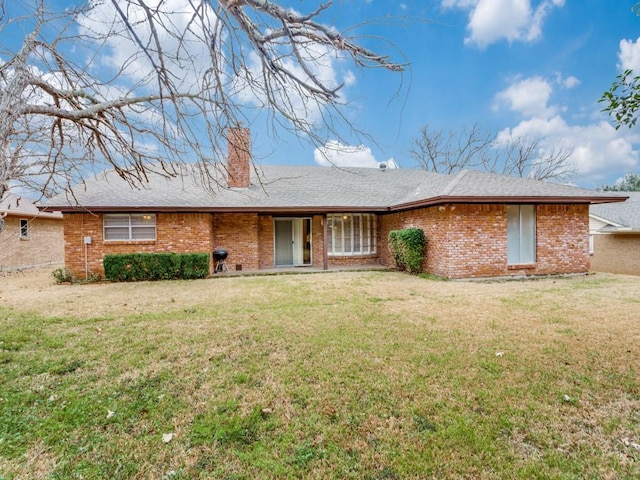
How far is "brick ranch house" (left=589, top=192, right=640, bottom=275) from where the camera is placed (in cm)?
1426

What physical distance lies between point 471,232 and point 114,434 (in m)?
9.80

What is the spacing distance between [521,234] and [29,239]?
2189 cm

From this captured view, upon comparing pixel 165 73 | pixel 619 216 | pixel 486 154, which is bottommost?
pixel 619 216

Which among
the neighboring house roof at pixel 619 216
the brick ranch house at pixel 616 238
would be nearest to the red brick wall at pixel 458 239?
the neighboring house roof at pixel 619 216

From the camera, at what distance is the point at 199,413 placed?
2660 mm

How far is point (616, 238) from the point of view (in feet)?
49.2

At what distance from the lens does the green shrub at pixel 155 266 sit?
994 cm

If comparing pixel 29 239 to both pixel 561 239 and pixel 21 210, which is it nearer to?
pixel 21 210

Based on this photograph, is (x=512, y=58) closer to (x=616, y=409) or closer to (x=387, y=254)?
(x=387, y=254)

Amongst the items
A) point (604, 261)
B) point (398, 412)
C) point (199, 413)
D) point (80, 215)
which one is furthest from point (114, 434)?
point (604, 261)

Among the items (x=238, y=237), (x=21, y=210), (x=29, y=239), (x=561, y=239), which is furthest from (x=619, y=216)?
(x=21, y=210)

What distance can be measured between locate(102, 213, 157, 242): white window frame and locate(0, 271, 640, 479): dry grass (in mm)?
5016

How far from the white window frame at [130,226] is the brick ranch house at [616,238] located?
20.0 m

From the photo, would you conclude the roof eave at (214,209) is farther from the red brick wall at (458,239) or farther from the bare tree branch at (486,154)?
the bare tree branch at (486,154)
